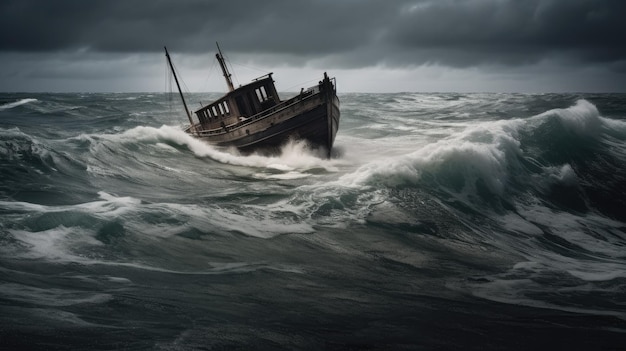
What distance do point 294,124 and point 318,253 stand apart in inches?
502

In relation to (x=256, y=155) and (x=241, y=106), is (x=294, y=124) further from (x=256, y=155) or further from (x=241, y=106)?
(x=241, y=106)

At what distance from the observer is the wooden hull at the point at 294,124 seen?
65.9ft

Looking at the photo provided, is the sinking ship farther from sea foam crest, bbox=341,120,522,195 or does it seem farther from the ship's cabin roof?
sea foam crest, bbox=341,120,522,195

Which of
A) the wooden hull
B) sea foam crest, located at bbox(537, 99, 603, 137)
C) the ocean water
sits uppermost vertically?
the wooden hull

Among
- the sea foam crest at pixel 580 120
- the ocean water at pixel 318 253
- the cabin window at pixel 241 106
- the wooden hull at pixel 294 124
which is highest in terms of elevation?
the cabin window at pixel 241 106

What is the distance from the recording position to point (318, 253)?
823 centimetres

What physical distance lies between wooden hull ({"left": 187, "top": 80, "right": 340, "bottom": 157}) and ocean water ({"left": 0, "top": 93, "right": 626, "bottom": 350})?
3302mm

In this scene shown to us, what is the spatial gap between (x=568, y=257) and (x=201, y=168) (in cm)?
1396

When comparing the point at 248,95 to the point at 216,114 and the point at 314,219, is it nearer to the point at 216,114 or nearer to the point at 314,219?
the point at 216,114

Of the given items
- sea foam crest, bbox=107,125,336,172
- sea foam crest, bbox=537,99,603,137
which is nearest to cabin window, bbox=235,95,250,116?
sea foam crest, bbox=107,125,336,172

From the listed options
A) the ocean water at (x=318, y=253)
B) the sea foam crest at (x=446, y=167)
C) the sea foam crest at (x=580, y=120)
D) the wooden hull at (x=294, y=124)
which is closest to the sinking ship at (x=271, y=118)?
the wooden hull at (x=294, y=124)

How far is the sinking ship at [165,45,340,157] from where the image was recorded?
20.1m

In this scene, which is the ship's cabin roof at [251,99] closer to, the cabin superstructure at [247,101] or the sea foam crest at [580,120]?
the cabin superstructure at [247,101]

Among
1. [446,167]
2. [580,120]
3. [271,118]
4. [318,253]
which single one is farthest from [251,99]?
[580,120]
